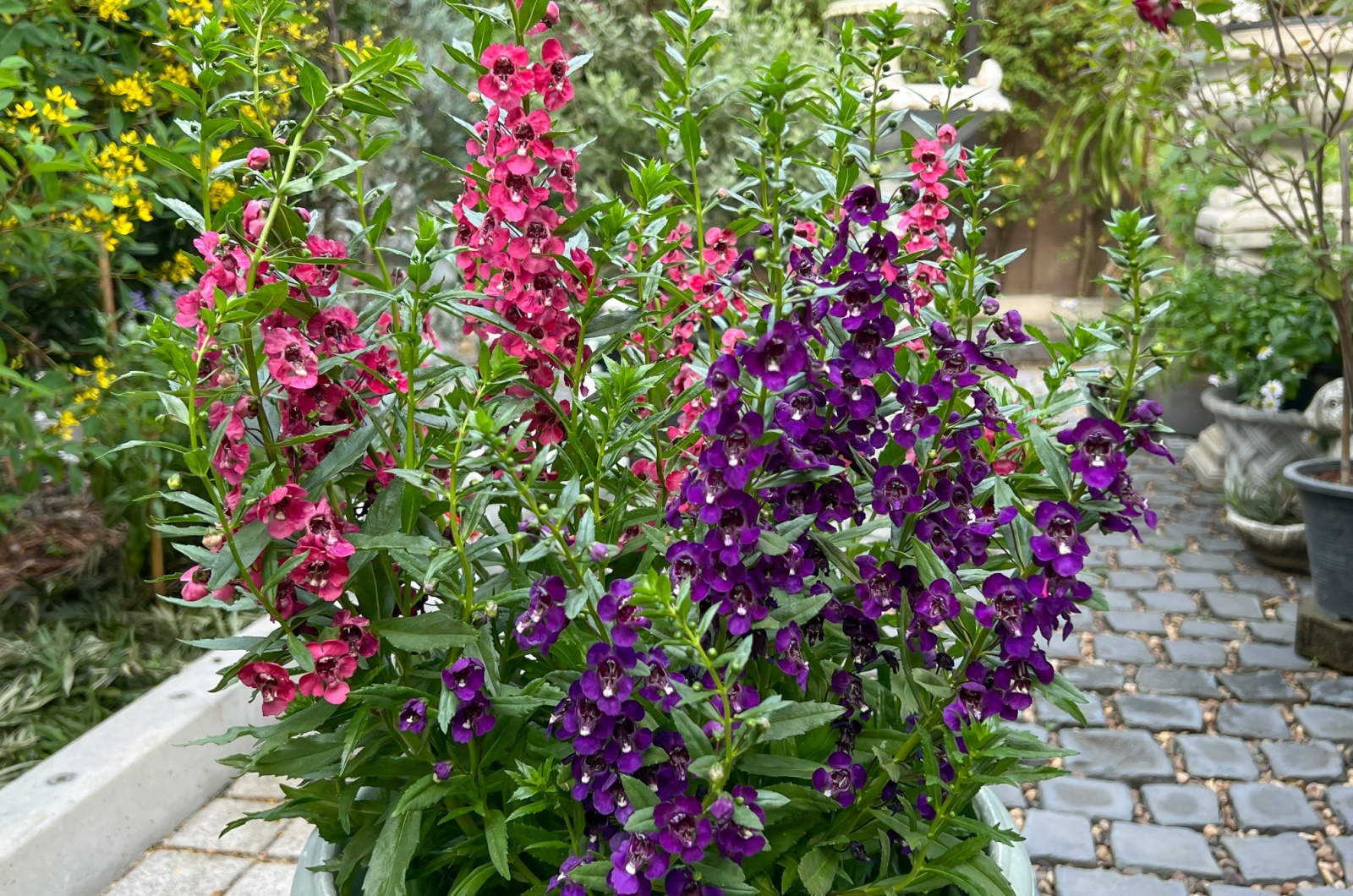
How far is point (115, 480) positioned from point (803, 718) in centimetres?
251

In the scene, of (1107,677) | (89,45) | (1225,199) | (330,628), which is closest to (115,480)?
(89,45)

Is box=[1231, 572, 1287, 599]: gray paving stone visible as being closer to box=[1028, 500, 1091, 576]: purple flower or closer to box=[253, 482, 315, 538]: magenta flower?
box=[1028, 500, 1091, 576]: purple flower

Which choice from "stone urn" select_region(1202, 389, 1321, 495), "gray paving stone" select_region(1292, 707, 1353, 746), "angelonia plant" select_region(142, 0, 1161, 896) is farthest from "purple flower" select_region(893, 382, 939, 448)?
"stone urn" select_region(1202, 389, 1321, 495)

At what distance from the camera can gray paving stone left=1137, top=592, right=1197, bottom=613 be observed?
11.8 feet

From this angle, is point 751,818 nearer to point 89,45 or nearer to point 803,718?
point 803,718

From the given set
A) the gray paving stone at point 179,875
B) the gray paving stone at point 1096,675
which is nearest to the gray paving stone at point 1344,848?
the gray paving stone at point 1096,675

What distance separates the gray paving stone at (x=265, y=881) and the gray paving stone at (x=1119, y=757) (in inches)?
73.3

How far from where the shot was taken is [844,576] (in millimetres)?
1158

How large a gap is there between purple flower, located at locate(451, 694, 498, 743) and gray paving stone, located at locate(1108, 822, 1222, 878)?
73.3 inches

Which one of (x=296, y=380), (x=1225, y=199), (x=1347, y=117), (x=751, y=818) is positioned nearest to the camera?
(x=751, y=818)

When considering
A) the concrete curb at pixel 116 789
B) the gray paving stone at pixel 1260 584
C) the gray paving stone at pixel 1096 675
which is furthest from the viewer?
the gray paving stone at pixel 1260 584

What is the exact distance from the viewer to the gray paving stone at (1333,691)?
301 centimetres

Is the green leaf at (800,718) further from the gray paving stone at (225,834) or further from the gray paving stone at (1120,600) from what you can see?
the gray paving stone at (1120,600)

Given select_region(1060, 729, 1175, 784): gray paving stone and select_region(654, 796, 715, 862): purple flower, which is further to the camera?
select_region(1060, 729, 1175, 784): gray paving stone
